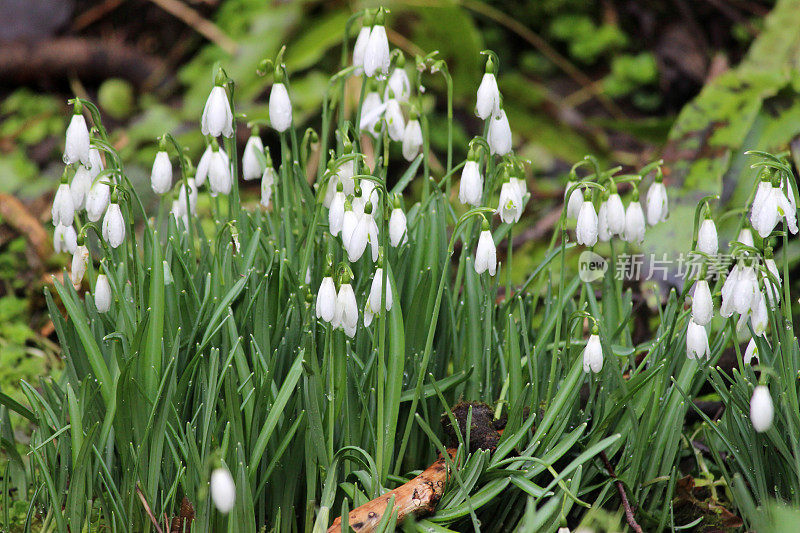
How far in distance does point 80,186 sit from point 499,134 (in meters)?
1.17

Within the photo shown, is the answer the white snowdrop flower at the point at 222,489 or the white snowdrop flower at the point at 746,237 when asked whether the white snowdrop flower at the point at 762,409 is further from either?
the white snowdrop flower at the point at 222,489

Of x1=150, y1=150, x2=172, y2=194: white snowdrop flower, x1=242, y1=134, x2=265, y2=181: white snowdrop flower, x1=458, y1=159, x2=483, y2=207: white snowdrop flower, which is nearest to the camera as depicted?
x1=458, y1=159, x2=483, y2=207: white snowdrop flower

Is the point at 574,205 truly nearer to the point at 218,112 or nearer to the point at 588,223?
the point at 588,223

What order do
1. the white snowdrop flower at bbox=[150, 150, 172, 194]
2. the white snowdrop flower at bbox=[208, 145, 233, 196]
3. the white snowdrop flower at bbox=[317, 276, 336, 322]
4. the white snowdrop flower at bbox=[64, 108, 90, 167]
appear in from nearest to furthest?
the white snowdrop flower at bbox=[317, 276, 336, 322] < the white snowdrop flower at bbox=[64, 108, 90, 167] < the white snowdrop flower at bbox=[150, 150, 172, 194] < the white snowdrop flower at bbox=[208, 145, 233, 196]

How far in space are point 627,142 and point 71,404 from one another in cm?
479

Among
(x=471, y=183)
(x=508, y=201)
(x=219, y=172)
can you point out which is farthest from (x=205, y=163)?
(x=508, y=201)

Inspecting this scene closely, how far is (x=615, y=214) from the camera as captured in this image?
7.11 feet

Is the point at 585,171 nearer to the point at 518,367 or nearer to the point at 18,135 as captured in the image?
the point at 518,367

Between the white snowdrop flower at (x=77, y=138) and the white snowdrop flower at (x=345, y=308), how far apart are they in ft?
2.65

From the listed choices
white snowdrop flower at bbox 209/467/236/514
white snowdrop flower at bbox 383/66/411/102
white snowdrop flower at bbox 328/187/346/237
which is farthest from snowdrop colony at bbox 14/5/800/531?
white snowdrop flower at bbox 209/467/236/514

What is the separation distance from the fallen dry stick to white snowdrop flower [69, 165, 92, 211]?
1.12 meters

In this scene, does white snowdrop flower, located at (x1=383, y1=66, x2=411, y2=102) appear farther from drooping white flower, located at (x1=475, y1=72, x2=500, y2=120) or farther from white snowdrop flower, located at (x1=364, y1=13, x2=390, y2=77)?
drooping white flower, located at (x1=475, y1=72, x2=500, y2=120)

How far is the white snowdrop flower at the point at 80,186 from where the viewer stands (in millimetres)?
2129

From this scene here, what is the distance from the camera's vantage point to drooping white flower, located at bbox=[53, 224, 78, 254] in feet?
7.33
